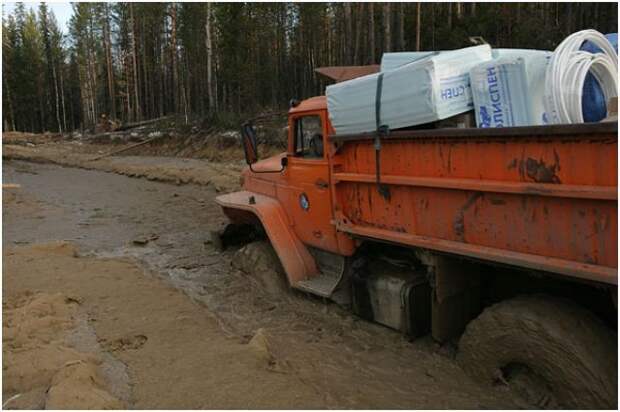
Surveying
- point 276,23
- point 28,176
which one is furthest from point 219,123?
point 276,23

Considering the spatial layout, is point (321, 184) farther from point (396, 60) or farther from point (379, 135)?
point (396, 60)

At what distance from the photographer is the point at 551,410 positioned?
10.4 ft

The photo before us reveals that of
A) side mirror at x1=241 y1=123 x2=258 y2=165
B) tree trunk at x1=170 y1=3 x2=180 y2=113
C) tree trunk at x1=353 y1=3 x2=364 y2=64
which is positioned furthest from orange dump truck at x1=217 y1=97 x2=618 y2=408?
tree trunk at x1=170 y1=3 x2=180 y2=113

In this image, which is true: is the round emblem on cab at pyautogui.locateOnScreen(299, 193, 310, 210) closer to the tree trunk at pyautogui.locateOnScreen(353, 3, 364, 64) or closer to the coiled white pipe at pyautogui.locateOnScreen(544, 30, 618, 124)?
the coiled white pipe at pyautogui.locateOnScreen(544, 30, 618, 124)

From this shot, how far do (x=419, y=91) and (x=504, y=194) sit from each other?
948mm

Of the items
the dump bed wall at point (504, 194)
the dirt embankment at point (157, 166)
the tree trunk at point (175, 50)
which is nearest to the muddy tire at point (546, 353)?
the dump bed wall at point (504, 194)

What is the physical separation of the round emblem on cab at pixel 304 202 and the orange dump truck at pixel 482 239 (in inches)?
0.9

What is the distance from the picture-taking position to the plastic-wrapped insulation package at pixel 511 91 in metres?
3.37

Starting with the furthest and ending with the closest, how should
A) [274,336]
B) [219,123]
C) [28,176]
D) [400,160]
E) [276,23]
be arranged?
[276,23] < [219,123] < [28,176] < [274,336] < [400,160]

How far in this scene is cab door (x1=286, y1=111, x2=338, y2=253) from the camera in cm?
495

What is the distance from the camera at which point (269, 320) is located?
5188 millimetres

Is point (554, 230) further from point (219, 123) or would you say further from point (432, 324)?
point (219, 123)

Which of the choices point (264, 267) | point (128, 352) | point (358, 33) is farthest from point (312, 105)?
point (358, 33)

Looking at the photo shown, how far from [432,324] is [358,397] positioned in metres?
0.90
